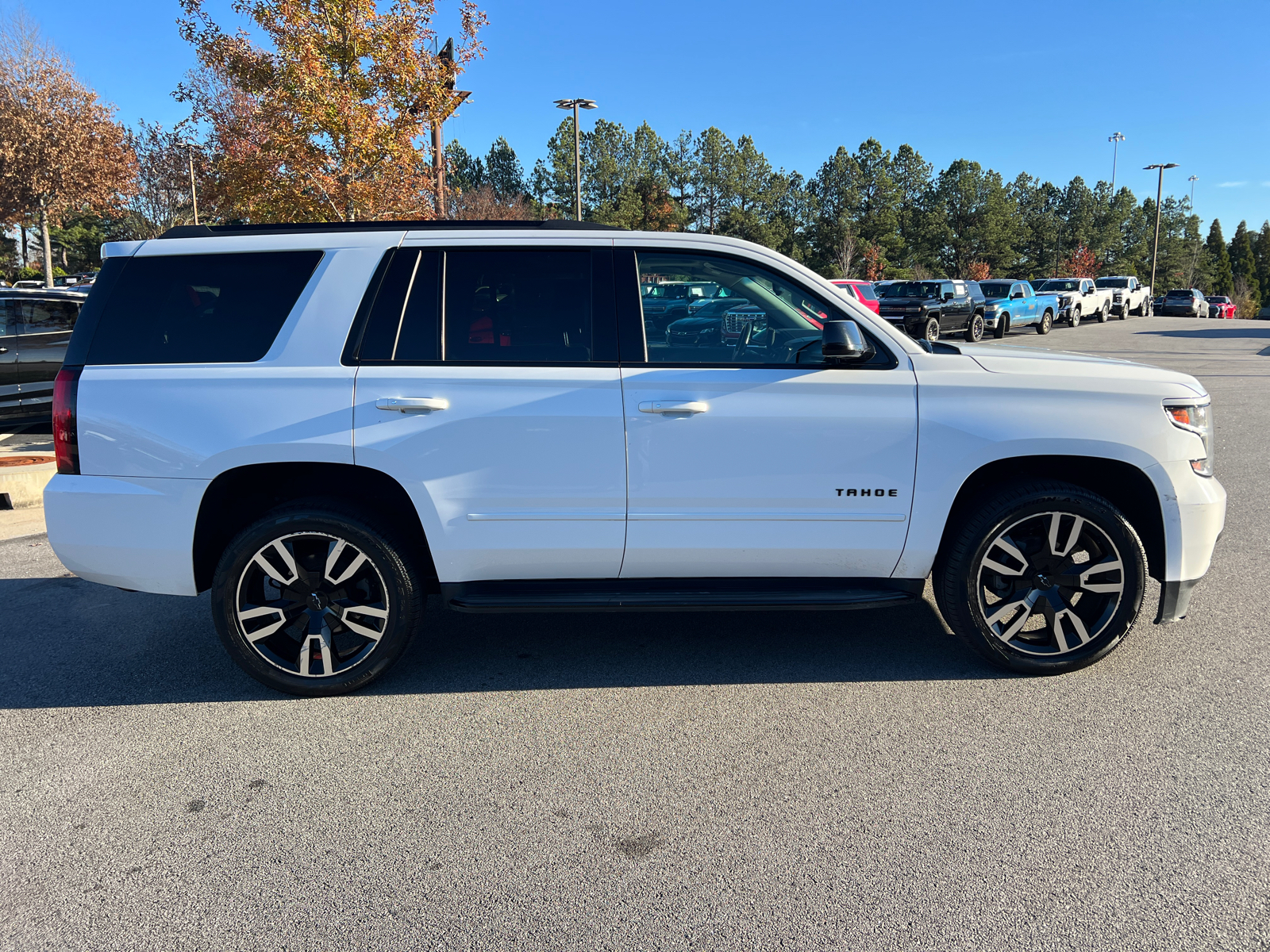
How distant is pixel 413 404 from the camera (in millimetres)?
3730

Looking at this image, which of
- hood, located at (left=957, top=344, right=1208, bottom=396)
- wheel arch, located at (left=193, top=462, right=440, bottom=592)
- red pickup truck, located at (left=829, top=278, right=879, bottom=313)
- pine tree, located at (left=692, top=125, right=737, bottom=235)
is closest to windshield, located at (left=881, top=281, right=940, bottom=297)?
red pickup truck, located at (left=829, top=278, right=879, bottom=313)

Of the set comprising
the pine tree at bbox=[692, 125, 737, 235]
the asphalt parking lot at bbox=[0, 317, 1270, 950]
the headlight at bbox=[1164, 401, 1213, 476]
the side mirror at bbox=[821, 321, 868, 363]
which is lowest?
the asphalt parking lot at bbox=[0, 317, 1270, 950]

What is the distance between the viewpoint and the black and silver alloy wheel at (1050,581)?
3938mm

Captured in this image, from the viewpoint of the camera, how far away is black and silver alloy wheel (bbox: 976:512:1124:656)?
12.9ft

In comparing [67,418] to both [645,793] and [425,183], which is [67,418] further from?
[425,183]

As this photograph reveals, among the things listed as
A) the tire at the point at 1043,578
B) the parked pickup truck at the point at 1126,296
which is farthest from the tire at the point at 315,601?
the parked pickup truck at the point at 1126,296

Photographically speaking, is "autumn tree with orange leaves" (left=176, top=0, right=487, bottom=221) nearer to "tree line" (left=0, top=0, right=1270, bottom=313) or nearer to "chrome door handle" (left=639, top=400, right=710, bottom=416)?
"tree line" (left=0, top=0, right=1270, bottom=313)

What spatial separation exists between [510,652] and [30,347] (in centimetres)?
859

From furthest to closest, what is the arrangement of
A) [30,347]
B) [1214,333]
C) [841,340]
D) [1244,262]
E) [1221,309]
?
[1244,262]
[1221,309]
[1214,333]
[30,347]
[841,340]

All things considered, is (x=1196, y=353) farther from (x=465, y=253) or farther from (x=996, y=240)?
(x=996, y=240)

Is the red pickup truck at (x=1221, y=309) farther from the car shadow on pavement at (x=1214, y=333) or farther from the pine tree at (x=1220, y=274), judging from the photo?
the pine tree at (x=1220, y=274)

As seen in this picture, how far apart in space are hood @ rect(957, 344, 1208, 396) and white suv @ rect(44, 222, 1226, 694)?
3 centimetres

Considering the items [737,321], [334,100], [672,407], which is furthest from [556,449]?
[334,100]

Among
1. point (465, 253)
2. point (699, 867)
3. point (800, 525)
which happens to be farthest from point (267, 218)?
point (699, 867)
